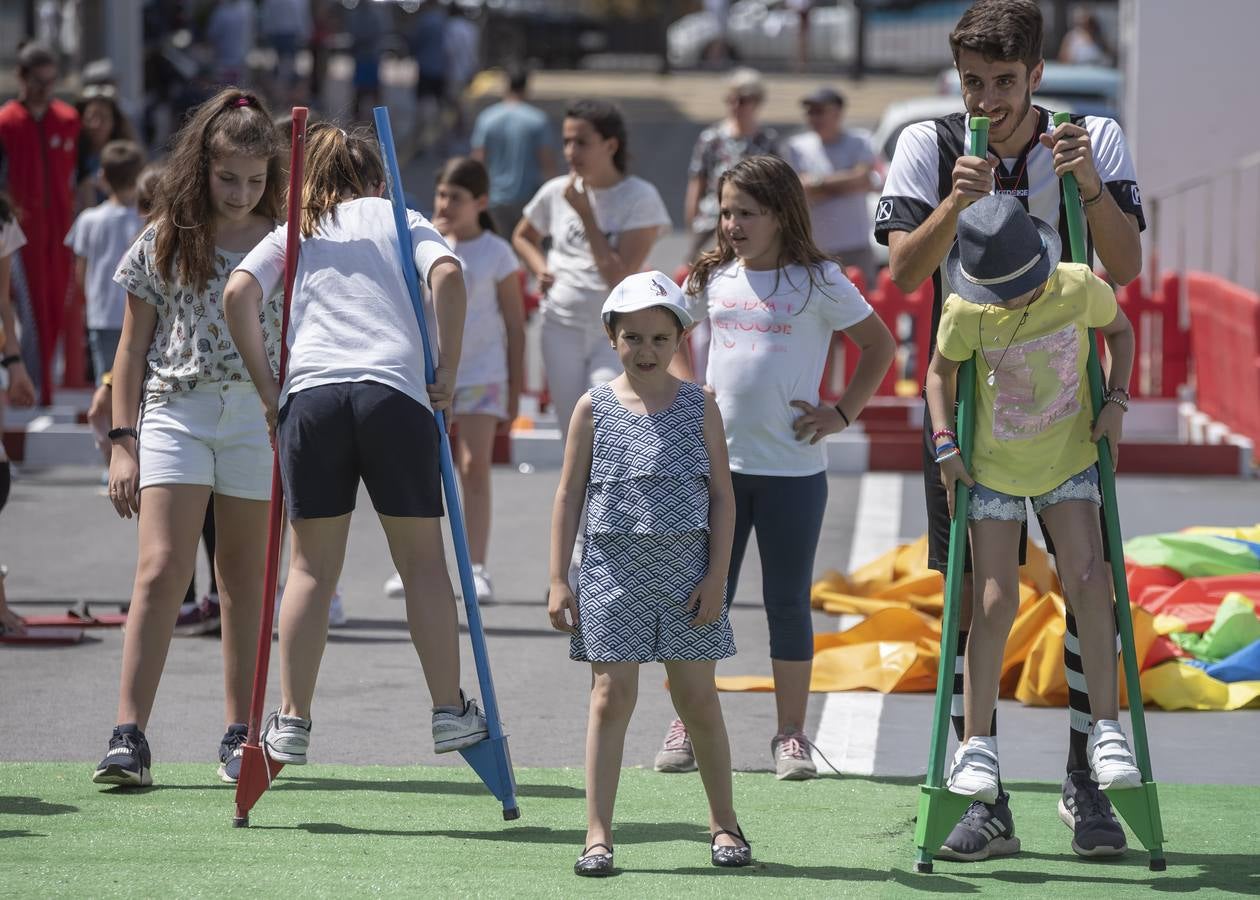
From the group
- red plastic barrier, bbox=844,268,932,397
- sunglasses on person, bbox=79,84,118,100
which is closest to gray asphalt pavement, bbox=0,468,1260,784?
red plastic barrier, bbox=844,268,932,397

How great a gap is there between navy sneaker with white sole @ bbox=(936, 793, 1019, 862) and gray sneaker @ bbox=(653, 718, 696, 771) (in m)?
1.29

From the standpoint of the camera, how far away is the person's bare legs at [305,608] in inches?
218

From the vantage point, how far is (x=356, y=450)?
5.50 metres

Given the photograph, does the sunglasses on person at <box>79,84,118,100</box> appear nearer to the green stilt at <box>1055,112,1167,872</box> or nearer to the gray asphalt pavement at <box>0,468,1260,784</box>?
the gray asphalt pavement at <box>0,468,1260,784</box>

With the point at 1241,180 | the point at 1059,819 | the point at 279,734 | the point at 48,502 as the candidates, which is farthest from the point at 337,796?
the point at 1241,180

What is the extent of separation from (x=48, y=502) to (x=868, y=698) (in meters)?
6.06

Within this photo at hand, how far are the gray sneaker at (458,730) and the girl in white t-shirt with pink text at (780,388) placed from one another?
95 centimetres

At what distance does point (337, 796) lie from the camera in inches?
233

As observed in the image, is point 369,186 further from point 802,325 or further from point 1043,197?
point 1043,197

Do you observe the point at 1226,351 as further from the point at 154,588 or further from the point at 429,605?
the point at 154,588

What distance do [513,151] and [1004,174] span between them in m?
11.1

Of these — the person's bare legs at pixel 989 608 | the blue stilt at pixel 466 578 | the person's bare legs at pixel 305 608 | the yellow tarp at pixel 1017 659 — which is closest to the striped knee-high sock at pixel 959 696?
the person's bare legs at pixel 989 608

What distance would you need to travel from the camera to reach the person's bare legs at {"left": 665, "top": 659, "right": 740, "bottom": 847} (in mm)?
5074

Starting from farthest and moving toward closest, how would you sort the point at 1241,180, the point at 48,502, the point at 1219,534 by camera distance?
the point at 1241,180
the point at 48,502
the point at 1219,534
